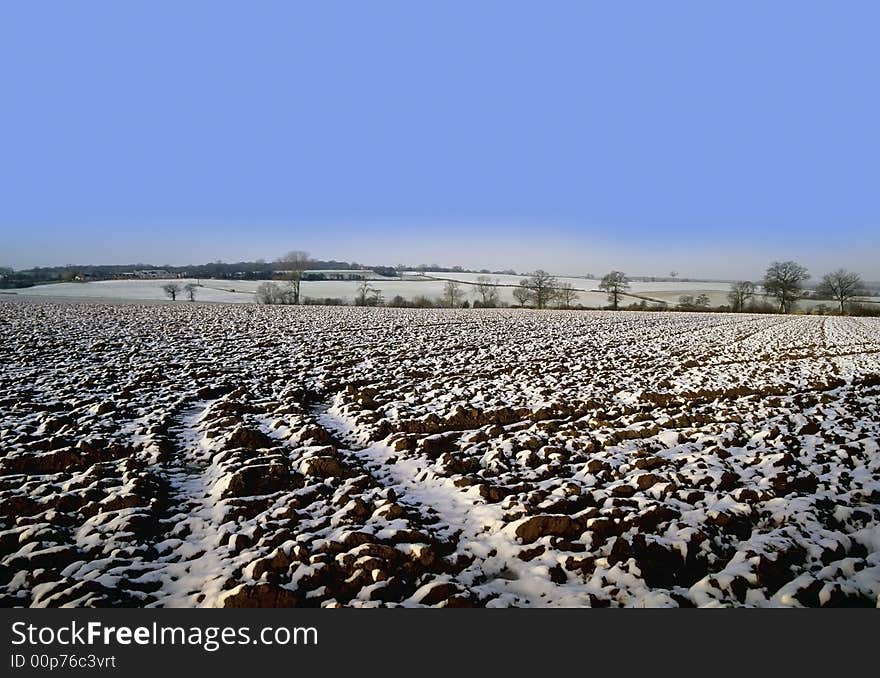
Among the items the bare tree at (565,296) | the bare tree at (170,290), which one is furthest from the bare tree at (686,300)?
the bare tree at (170,290)

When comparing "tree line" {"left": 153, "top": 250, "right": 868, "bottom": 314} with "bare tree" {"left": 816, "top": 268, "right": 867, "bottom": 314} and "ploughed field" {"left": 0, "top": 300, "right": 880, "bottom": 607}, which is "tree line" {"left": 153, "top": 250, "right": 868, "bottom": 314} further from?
"ploughed field" {"left": 0, "top": 300, "right": 880, "bottom": 607}

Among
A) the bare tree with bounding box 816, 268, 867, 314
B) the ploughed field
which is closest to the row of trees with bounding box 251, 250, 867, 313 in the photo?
the bare tree with bounding box 816, 268, 867, 314

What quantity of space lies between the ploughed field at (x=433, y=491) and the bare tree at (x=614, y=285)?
76633 millimetres

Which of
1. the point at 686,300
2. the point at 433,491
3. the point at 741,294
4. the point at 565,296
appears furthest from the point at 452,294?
the point at 433,491

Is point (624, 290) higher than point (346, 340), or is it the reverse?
point (624, 290)

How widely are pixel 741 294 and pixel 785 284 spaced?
6.60 metres

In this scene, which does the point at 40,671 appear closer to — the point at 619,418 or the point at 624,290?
the point at 619,418

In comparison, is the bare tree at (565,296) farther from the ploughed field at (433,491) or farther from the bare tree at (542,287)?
the ploughed field at (433,491)

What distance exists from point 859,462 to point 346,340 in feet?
60.8

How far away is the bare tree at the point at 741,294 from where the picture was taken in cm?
7805

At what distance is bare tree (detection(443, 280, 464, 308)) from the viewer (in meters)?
92.0

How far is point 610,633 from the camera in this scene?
3904 millimetres

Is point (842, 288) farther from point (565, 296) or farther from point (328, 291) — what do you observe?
point (328, 291)

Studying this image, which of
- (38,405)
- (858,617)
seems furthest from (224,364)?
(858,617)
